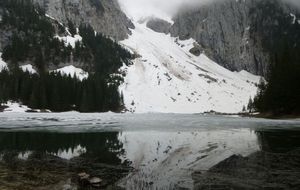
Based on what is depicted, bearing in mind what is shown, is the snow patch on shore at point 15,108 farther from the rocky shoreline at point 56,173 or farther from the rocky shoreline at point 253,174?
the rocky shoreline at point 253,174

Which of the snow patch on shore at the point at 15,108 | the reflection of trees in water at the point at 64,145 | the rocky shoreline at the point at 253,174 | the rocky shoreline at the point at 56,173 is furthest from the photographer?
the snow patch on shore at the point at 15,108

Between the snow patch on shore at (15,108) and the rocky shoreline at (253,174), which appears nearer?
the rocky shoreline at (253,174)

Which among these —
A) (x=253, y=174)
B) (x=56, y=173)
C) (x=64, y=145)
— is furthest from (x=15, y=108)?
(x=253, y=174)

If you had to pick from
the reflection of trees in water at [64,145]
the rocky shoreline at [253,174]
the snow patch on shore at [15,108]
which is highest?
the snow patch on shore at [15,108]

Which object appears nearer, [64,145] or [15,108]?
[64,145]

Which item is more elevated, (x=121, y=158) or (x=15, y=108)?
(x=15, y=108)

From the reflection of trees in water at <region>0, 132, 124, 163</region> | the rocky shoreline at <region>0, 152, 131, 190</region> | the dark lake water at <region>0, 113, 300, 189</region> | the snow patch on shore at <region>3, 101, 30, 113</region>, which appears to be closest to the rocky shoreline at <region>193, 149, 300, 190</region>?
the dark lake water at <region>0, 113, 300, 189</region>

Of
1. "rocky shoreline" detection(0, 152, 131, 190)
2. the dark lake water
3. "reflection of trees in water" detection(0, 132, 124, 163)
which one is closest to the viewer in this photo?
"rocky shoreline" detection(0, 152, 131, 190)

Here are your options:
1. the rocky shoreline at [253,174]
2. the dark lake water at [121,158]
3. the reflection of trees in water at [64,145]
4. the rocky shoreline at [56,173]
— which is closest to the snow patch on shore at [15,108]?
the reflection of trees in water at [64,145]

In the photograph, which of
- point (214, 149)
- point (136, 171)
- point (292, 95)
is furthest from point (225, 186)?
point (292, 95)

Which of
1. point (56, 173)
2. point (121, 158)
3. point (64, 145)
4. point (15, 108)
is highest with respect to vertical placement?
point (15, 108)

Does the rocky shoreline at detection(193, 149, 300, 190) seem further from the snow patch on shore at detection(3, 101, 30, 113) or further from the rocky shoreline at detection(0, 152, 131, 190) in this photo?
the snow patch on shore at detection(3, 101, 30, 113)

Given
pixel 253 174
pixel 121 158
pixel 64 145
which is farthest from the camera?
pixel 64 145

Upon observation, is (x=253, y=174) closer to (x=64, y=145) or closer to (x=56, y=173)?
(x=56, y=173)
